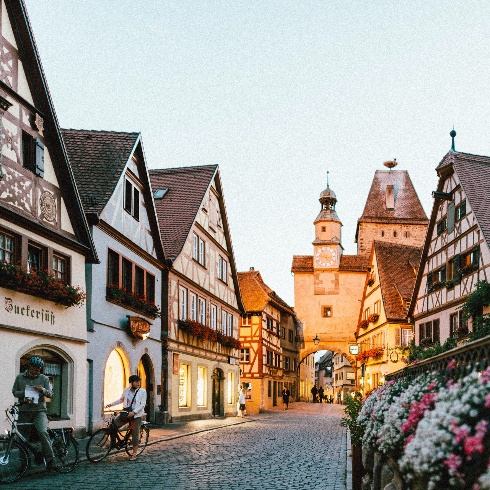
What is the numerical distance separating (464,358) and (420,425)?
103 centimetres

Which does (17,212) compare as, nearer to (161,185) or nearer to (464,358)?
(464,358)

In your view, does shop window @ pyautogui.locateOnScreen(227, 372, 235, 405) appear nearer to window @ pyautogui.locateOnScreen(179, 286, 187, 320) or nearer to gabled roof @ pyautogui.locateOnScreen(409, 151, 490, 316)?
window @ pyautogui.locateOnScreen(179, 286, 187, 320)

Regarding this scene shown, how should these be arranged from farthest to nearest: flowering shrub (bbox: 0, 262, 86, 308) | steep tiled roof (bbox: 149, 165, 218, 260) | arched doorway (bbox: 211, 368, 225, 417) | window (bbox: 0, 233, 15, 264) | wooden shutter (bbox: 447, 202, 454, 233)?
arched doorway (bbox: 211, 368, 225, 417) < wooden shutter (bbox: 447, 202, 454, 233) < steep tiled roof (bbox: 149, 165, 218, 260) < window (bbox: 0, 233, 15, 264) < flowering shrub (bbox: 0, 262, 86, 308)

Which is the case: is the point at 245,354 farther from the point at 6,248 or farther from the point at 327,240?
the point at 6,248

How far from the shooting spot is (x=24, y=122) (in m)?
14.6

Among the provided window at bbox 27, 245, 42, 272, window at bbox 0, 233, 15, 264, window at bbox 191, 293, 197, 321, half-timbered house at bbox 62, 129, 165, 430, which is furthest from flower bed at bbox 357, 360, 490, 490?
window at bbox 191, 293, 197, 321

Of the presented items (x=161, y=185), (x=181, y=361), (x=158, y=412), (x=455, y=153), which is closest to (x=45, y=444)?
(x=158, y=412)

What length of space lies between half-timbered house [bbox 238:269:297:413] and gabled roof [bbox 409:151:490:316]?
56.0 feet

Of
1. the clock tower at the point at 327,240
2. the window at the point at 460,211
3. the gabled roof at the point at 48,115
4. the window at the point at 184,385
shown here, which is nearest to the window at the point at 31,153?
the gabled roof at the point at 48,115

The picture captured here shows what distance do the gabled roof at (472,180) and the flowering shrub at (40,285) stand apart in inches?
573

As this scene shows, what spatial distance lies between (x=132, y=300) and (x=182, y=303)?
253 inches

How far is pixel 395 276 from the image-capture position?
136ft

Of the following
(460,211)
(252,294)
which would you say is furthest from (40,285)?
(252,294)

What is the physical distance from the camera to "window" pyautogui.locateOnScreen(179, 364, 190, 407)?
2583 cm
